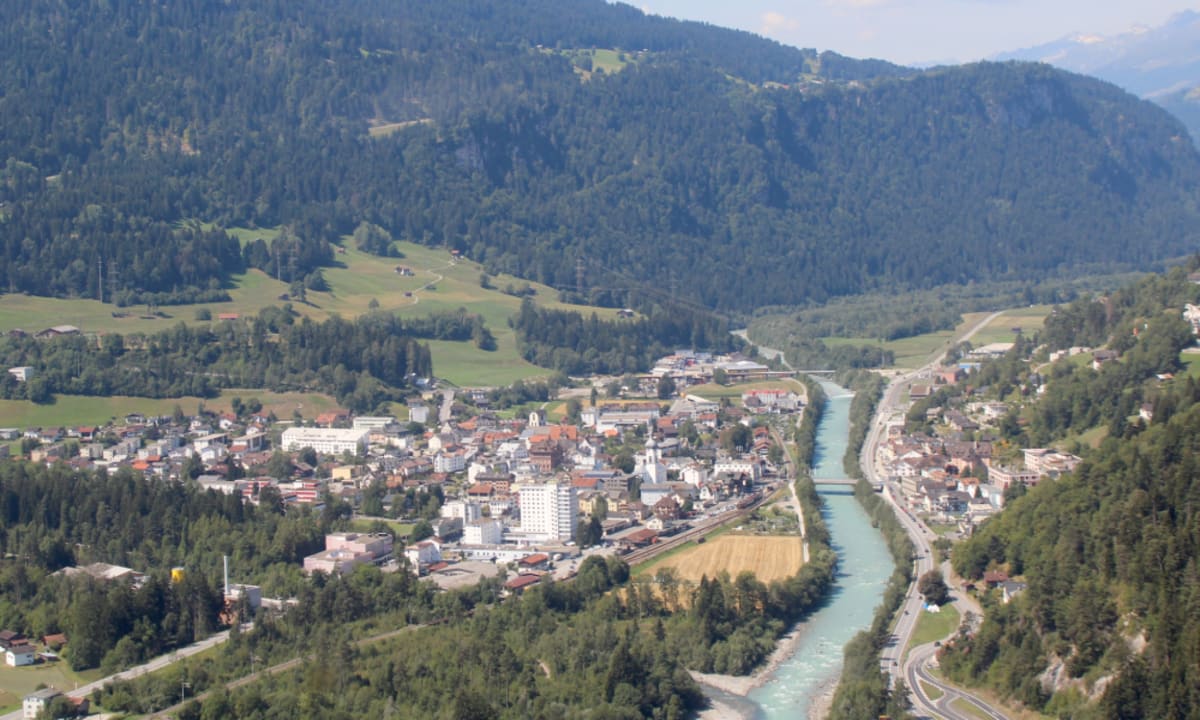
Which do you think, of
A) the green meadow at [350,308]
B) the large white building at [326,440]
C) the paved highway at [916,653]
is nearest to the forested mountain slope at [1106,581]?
the paved highway at [916,653]

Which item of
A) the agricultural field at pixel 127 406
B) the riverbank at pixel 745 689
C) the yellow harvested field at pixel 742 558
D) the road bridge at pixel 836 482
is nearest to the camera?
the riverbank at pixel 745 689

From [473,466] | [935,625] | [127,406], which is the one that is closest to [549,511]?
[473,466]

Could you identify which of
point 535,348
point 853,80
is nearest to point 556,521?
point 535,348

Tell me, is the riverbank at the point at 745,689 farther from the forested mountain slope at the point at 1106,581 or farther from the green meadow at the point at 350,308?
the green meadow at the point at 350,308

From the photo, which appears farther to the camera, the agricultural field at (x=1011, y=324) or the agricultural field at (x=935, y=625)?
the agricultural field at (x=1011, y=324)

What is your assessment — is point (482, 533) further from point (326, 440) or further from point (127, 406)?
point (127, 406)

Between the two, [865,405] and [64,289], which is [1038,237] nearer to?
[865,405]

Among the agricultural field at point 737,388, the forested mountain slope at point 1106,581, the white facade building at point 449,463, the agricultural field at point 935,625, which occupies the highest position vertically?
the forested mountain slope at point 1106,581

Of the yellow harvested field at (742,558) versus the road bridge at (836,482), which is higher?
the yellow harvested field at (742,558)
